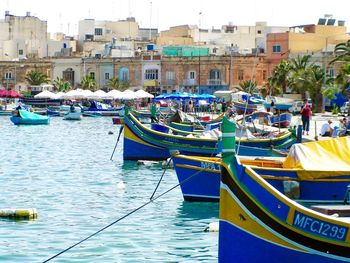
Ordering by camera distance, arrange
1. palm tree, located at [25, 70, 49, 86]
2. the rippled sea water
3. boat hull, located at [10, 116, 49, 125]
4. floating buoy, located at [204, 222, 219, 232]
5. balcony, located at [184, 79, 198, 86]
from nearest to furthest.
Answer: the rippled sea water
floating buoy, located at [204, 222, 219, 232]
boat hull, located at [10, 116, 49, 125]
balcony, located at [184, 79, 198, 86]
palm tree, located at [25, 70, 49, 86]

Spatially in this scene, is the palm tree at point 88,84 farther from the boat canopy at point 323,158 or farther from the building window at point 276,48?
the boat canopy at point 323,158

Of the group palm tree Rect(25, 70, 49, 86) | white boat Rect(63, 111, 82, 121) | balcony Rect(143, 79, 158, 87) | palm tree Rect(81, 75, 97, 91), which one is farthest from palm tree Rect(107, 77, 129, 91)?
white boat Rect(63, 111, 82, 121)

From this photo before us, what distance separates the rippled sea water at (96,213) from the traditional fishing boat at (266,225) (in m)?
4.32

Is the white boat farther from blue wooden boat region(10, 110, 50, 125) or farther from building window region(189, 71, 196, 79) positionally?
building window region(189, 71, 196, 79)

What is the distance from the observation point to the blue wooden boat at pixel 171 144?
34500 mm

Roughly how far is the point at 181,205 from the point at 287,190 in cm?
493

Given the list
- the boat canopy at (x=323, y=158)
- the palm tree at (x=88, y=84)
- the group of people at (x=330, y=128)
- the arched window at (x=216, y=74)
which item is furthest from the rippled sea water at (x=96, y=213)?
the palm tree at (x=88, y=84)

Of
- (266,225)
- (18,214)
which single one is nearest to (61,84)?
(18,214)

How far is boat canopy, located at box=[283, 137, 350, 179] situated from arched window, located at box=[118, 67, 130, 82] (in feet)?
293

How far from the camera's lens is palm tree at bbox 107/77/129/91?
10731 centimetres

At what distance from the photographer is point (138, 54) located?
367 feet

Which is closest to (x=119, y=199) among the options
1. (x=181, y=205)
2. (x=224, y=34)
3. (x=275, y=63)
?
(x=181, y=205)

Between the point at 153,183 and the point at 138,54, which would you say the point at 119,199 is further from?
the point at 138,54

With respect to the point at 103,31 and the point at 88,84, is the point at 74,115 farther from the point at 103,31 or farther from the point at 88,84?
the point at 103,31
